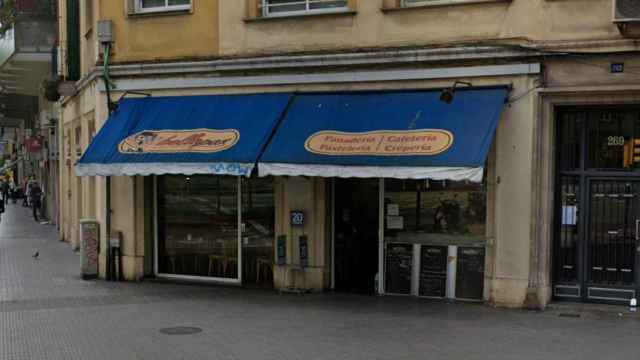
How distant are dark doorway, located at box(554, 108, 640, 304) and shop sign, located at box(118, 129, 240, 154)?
540cm

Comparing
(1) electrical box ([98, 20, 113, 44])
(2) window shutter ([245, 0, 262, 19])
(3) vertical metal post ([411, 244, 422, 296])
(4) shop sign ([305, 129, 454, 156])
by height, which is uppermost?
(2) window shutter ([245, 0, 262, 19])

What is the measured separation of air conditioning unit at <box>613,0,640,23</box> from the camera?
34.7 ft

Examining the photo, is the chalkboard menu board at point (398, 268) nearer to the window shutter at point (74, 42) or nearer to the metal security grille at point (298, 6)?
the metal security grille at point (298, 6)

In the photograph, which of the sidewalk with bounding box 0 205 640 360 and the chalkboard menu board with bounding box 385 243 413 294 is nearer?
the sidewalk with bounding box 0 205 640 360

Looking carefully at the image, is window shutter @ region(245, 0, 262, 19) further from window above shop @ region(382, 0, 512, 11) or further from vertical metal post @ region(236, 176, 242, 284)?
vertical metal post @ region(236, 176, 242, 284)

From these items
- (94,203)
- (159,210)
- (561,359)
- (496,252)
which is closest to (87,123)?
(94,203)

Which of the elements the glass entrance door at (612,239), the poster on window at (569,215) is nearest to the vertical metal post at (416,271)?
the poster on window at (569,215)

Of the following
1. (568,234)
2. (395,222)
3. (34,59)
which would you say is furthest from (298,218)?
(34,59)

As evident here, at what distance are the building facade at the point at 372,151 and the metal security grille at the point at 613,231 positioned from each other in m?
0.03

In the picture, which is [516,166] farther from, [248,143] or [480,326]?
[248,143]

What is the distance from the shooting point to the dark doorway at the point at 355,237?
1337 cm

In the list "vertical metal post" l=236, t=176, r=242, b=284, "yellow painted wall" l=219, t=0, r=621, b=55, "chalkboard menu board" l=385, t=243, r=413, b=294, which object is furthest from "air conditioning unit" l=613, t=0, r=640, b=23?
"vertical metal post" l=236, t=176, r=242, b=284

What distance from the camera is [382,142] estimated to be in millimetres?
11547

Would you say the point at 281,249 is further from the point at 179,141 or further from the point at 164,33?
the point at 164,33
